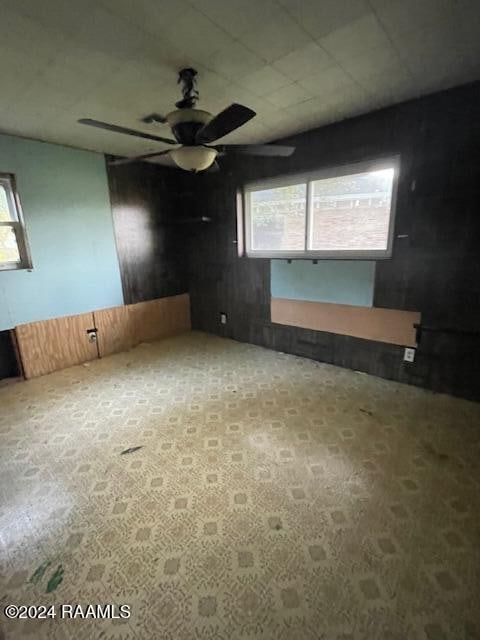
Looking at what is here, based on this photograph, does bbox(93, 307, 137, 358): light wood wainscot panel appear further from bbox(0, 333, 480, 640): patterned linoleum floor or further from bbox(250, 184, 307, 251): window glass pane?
bbox(250, 184, 307, 251): window glass pane

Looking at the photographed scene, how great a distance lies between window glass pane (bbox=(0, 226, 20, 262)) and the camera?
9.82 feet

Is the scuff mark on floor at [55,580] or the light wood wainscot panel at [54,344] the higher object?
the light wood wainscot panel at [54,344]

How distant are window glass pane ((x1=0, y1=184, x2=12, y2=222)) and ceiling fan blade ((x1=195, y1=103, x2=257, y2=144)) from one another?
2.35 metres

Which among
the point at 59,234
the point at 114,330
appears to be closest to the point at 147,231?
the point at 59,234

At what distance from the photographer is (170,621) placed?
111cm

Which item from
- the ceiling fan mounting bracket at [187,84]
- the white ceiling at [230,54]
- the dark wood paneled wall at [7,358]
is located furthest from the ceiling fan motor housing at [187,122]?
the dark wood paneled wall at [7,358]

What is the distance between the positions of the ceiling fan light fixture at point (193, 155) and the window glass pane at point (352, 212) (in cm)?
152

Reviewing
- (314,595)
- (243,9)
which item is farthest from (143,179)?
(314,595)

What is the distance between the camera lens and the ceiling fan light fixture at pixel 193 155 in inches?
75.7

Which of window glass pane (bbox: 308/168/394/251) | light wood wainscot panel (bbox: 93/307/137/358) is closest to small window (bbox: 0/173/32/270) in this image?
light wood wainscot panel (bbox: 93/307/137/358)

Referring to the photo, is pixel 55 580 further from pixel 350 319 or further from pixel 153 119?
pixel 153 119

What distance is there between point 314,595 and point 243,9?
8.67 feet

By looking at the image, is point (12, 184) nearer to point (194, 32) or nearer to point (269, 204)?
point (194, 32)

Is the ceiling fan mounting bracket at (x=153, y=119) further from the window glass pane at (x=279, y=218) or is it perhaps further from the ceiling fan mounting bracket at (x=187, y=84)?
the window glass pane at (x=279, y=218)
